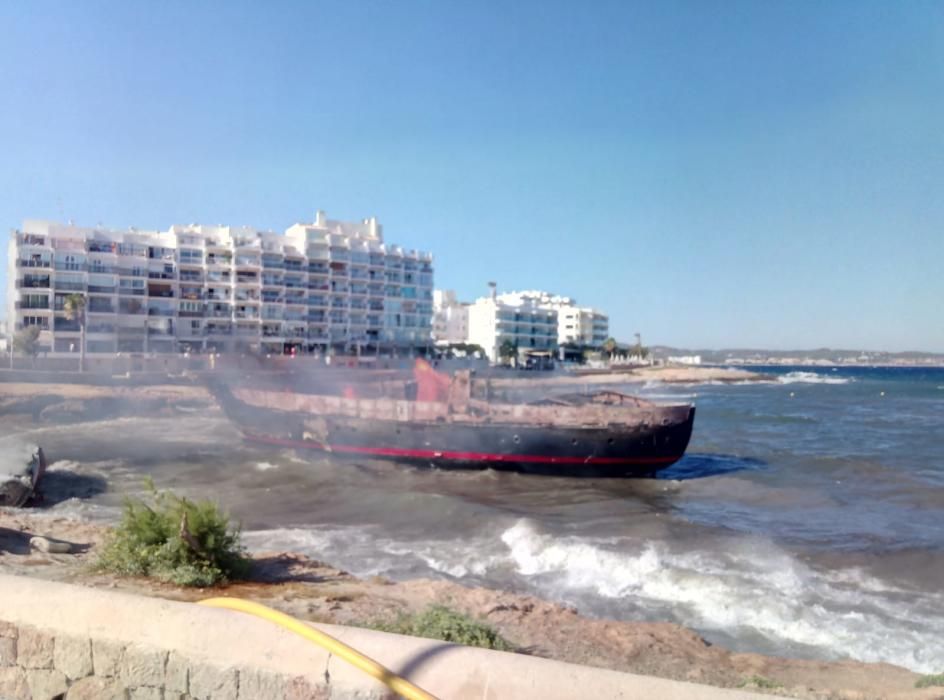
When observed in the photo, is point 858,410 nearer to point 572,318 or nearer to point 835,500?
point 835,500

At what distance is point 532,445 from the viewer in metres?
20.2

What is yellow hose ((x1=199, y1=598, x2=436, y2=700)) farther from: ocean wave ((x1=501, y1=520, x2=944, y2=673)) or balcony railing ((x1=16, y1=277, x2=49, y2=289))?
balcony railing ((x1=16, y1=277, x2=49, y2=289))

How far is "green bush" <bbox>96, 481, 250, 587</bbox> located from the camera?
22.8ft

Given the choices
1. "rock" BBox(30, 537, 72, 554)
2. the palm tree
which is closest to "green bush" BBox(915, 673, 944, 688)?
"rock" BBox(30, 537, 72, 554)

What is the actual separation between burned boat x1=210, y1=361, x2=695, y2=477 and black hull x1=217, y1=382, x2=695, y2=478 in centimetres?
3

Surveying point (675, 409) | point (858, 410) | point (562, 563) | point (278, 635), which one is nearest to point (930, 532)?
point (675, 409)

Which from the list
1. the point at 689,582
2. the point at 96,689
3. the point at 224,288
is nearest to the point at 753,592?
the point at 689,582

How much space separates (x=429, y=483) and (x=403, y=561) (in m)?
8.54

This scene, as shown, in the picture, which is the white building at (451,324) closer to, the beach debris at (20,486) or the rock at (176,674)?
the beach debris at (20,486)

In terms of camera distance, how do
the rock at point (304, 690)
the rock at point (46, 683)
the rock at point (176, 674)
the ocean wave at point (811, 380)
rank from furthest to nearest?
the ocean wave at point (811, 380), the rock at point (46, 683), the rock at point (176, 674), the rock at point (304, 690)

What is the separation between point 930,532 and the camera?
47.3 ft

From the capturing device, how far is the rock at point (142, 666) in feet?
12.7

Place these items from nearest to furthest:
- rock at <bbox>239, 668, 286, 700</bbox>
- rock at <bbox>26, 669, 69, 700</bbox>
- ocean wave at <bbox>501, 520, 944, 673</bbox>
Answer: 1. rock at <bbox>239, 668, 286, 700</bbox>
2. rock at <bbox>26, 669, 69, 700</bbox>
3. ocean wave at <bbox>501, 520, 944, 673</bbox>

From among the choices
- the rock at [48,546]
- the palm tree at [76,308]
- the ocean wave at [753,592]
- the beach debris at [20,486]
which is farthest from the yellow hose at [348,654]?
the palm tree at [76,308]
